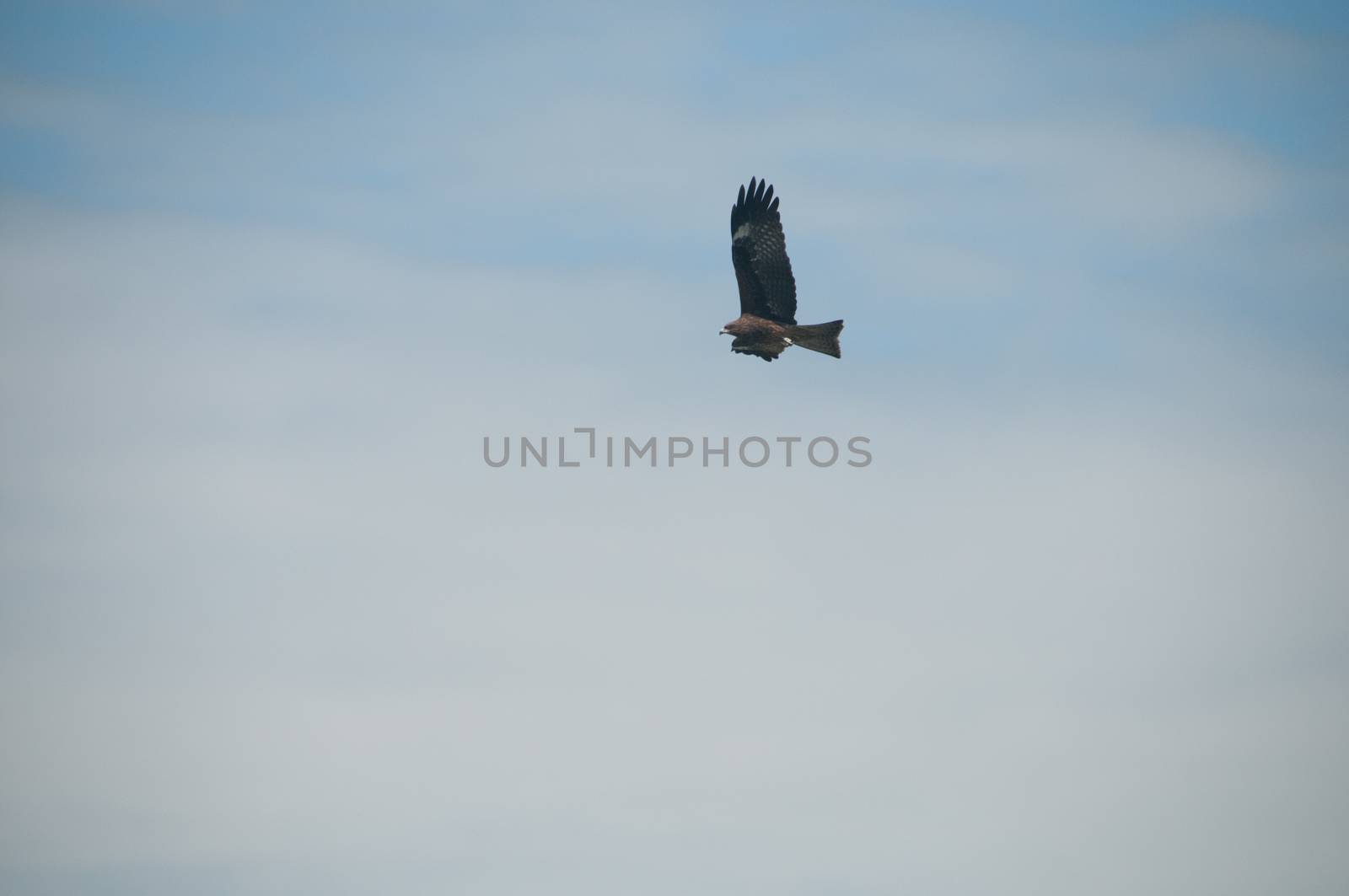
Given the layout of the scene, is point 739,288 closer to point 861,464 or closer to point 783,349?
point 783,349

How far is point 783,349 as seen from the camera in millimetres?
84188

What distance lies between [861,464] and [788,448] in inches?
168

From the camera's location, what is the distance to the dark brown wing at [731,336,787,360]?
84.2m

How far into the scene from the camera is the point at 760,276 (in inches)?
3324

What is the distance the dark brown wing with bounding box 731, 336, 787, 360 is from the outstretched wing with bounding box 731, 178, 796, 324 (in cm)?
56

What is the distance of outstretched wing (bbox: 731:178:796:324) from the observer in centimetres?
8444

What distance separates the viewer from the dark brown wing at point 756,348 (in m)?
84.2

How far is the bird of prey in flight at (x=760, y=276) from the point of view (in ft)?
276

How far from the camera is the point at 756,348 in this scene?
84.3 metres

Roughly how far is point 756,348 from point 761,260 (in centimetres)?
164

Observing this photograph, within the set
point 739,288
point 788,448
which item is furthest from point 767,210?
point 788,448

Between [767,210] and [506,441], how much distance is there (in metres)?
9.60

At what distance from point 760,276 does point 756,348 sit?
1.35 m

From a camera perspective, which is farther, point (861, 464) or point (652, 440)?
point (861, 464)
